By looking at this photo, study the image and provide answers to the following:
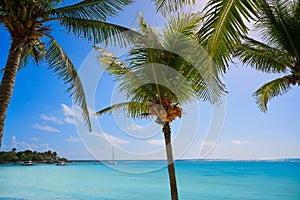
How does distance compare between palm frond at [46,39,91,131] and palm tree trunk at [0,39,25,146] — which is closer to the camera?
palm tree trunk at [0,39,25,146]

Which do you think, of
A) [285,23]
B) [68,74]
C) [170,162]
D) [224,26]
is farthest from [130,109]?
[224,26]

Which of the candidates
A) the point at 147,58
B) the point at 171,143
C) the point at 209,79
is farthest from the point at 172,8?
the point at 171,143

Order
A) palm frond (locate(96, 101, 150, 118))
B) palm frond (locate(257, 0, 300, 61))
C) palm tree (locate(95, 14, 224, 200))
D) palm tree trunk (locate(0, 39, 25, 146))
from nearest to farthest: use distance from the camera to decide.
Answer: palm tree trunk (locate(0, 39, 25, 146)) → palm tree (locate(95, 14, 224, 200)) → palm frond (locate(257, 0, 300, 61)) → palm frond (locate(96, 101, 150, 118))

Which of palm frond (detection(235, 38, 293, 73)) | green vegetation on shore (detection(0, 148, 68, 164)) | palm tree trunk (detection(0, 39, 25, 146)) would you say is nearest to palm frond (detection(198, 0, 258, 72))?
palm tree trunk (detection(0, 39, 25, 146))

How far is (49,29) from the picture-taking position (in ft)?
16.8

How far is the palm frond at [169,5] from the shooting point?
309 cm

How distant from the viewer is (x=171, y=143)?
20.9 ft

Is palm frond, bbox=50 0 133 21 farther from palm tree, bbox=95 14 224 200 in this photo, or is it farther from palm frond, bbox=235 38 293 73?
palm frond, bbox=235 38 293 73

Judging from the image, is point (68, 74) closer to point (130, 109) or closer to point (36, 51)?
point (36, 51)

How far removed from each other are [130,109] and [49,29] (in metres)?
3.39

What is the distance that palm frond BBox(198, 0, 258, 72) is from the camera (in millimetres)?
2727

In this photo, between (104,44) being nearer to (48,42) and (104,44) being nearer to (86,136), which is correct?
(48,42)

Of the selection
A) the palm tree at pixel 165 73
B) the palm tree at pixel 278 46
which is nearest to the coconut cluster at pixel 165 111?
the palm tree at pixel 165 73

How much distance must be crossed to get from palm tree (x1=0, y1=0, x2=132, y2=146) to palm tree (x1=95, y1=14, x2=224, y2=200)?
1.95ft
